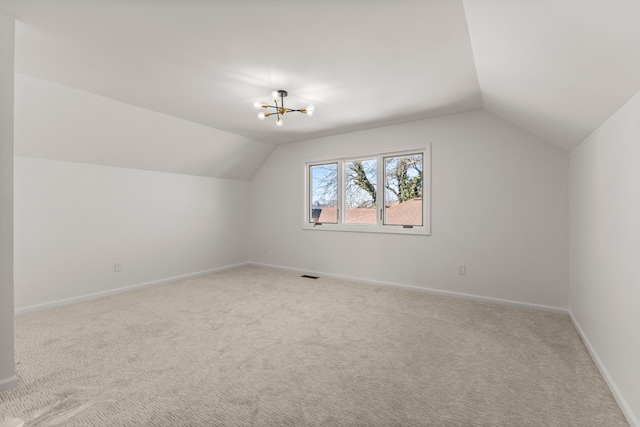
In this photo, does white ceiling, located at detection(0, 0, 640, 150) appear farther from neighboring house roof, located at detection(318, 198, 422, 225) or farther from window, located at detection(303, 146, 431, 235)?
neighboring house roof, located at detection(318, 198, 422, 225)

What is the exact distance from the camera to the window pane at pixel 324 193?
5055mm

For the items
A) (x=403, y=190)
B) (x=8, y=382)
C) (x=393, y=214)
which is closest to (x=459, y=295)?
(x=393, y=214)

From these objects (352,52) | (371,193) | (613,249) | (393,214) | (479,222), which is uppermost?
(352,52)

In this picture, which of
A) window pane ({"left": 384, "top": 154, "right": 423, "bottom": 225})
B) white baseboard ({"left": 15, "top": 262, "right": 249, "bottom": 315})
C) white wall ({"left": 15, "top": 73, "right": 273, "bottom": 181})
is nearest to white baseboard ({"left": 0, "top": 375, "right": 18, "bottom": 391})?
white baseboard ({"left": 15, "top": 262, "right": 249, "bottom": 315})

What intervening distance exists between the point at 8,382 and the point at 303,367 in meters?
1.93

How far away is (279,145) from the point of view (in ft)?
18.3

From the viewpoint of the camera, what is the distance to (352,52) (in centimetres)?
224

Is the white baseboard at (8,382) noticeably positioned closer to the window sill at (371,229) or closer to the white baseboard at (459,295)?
the white baseboard at (459,295)

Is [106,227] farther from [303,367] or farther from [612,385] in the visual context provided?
[612,385]

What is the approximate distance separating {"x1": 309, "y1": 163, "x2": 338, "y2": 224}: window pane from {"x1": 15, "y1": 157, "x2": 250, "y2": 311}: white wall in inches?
67.2

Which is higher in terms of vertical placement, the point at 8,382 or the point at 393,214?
the point at 393,214

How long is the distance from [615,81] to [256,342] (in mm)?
3006

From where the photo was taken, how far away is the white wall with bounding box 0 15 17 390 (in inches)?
73.2

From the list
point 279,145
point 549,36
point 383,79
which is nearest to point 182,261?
point 279,145
